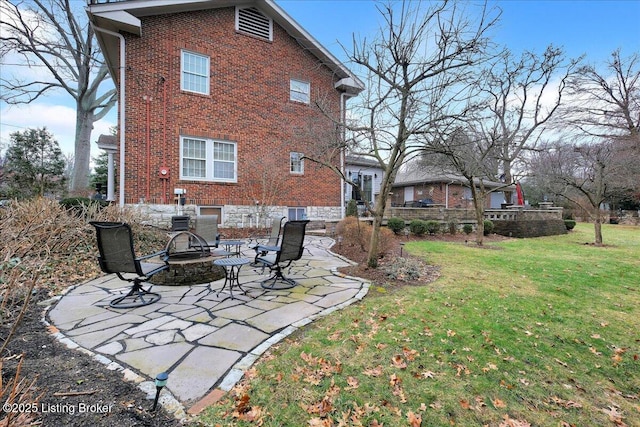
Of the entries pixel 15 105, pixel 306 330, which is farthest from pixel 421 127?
pixel 15 105

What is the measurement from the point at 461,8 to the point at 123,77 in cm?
979

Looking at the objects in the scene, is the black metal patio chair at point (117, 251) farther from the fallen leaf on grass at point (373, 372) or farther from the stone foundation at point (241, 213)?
the stone foundation at point (241, 213)

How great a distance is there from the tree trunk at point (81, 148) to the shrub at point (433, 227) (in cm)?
1885

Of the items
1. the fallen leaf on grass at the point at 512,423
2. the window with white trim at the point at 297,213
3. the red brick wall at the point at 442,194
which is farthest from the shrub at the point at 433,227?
the fallen leaf on grass at the point at 512,423

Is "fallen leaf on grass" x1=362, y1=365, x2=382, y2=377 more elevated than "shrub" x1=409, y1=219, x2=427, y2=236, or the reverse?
"shrub" x1=409, y1=219, x2=427, y2=236

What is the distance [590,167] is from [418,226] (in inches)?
286

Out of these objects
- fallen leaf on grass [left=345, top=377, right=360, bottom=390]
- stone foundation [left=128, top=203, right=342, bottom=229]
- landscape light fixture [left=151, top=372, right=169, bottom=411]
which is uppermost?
stone foundation [left=128, top=203, right=342, bottom=229]

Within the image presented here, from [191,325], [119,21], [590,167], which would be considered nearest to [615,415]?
[191,325]

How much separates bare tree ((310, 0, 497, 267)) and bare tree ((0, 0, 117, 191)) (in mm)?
15340

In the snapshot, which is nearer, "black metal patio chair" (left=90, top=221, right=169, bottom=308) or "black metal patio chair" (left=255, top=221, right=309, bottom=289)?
"black metal patio chair" (left=90, top=221, right=169, bottom=308)

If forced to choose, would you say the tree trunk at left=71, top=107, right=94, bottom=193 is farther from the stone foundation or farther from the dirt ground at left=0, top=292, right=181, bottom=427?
the dirt ground at left=0, top=292, right=181, bottom=427

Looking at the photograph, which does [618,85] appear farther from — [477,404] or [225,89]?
[477,404]

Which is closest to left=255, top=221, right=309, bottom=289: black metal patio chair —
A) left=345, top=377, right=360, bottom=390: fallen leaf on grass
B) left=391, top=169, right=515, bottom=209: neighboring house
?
left=345, top=377, right=360, bottom=390: fallen leaf on grass

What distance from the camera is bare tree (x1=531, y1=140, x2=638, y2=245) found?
1133 centimetres
